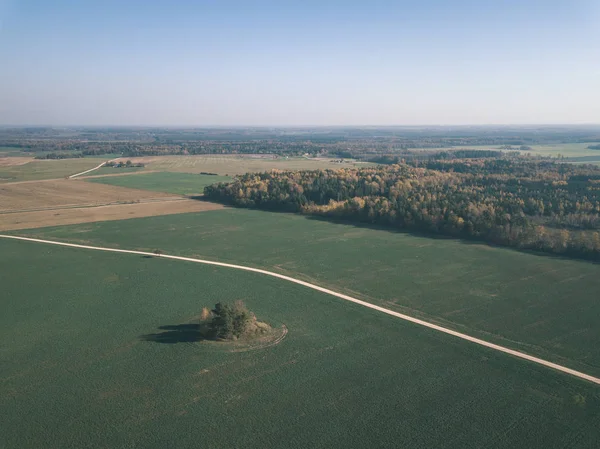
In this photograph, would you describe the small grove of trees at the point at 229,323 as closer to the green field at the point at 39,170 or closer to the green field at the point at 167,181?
the green field at the point at 167,181

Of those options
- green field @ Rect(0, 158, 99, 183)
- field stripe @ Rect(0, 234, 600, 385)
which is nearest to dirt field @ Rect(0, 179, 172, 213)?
green field @ Rect(0, 158, 99, 183)

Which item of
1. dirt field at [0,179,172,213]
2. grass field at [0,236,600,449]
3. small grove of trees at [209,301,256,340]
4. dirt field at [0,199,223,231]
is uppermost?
dirt field at [0,179,172,213]

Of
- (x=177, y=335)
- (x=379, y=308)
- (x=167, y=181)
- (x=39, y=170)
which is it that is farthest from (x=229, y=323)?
(x=39, y=170)

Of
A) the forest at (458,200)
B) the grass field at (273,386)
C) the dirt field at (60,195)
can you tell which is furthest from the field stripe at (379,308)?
the forest at (458,200)

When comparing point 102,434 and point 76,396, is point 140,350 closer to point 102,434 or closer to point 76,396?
point 76,396

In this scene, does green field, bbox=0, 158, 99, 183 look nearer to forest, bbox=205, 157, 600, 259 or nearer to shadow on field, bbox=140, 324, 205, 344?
forest, bbox=205, 157, 600, 259

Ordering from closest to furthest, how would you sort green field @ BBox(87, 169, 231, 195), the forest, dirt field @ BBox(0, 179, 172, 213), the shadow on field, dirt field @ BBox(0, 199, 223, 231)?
the shadow on field, the forest, dirt field @ BBox(0, 199, 223, 231), dirt field @ BBox(0, 179, 172, 213), green field @ BBox(87, 169, 231, 195)

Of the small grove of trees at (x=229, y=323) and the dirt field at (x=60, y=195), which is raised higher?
the dirt field at (x=60, y=195)
